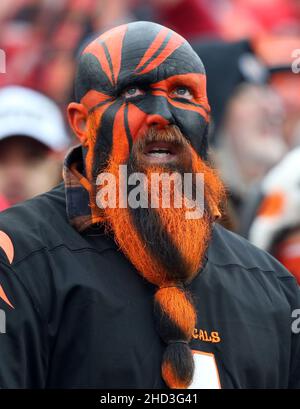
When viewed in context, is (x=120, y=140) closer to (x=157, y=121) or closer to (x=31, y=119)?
(x=157, y=121)

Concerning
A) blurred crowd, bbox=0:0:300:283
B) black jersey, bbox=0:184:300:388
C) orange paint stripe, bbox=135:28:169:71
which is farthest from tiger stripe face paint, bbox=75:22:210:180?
blurred crowd, bbox=0:0:300:283

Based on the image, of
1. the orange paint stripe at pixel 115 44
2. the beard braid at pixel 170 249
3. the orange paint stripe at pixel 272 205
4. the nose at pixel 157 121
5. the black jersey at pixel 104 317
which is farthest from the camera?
the orange paint stripe at pixel 272 205

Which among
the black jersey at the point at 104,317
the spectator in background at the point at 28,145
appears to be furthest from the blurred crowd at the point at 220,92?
the black jersey at the point at 104,317

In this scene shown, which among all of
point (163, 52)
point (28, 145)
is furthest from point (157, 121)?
point (28, 145)

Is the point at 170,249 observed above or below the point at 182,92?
below

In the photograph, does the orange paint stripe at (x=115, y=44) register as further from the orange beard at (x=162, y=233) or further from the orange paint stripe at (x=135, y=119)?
the orange beard at (x=162, y=233)

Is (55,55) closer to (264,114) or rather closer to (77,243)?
(264,114)

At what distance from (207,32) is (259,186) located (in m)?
2.48

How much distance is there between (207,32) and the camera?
862 cm

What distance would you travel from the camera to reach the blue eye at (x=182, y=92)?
4.14 meters

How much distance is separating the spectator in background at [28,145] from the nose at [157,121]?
77.5 inches

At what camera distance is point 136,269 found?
159 inches

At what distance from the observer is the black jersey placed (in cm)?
379

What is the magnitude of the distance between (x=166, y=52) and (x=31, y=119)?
2328mm
